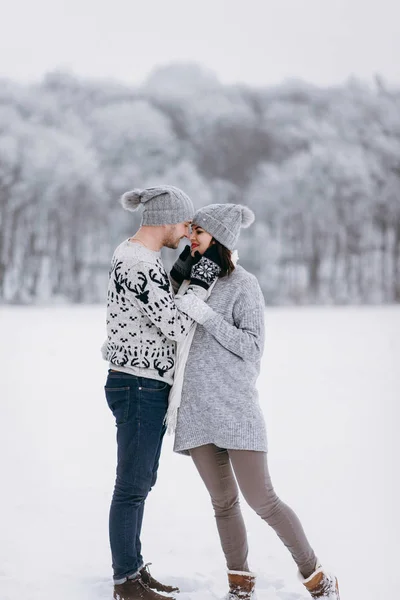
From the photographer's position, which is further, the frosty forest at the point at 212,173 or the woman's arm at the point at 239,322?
the frosty forest at the point at 212,173

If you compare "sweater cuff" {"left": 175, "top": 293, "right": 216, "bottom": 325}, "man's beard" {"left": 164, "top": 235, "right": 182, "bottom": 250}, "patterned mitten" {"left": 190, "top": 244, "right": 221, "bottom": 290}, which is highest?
"man's beard" {"left": 164, "top": 235, "right": 182, "bottom": 250}

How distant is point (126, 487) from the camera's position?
1.87m

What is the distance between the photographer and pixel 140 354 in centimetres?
184

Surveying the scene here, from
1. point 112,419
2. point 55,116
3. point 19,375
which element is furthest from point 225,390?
point 55,116

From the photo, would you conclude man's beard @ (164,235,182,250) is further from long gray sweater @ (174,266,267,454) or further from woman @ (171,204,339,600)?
long gray sweater @ (174,266,267,454)

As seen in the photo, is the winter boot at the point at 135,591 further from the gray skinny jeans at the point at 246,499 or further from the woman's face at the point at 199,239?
the woman's face at the point at 199,239

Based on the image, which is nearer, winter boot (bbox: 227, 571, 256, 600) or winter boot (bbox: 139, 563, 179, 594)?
winter boot (bbox: 227, 571, 256, 600)

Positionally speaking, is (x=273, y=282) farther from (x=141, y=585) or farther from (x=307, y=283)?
(x=141, y=585)

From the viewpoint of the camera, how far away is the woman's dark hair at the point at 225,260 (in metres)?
1.92

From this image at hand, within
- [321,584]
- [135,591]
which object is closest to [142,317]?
[135,591]

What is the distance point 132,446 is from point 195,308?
17.3 inches

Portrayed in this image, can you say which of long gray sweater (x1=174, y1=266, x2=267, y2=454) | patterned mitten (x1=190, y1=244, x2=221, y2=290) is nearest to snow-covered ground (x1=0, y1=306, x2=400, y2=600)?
long gray sweater (x1=174, y1=266, x2=267, y2=454)

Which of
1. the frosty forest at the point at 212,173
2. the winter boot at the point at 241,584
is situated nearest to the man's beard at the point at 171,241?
the winter boot at the point at 241,584

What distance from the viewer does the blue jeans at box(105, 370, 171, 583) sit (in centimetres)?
184
